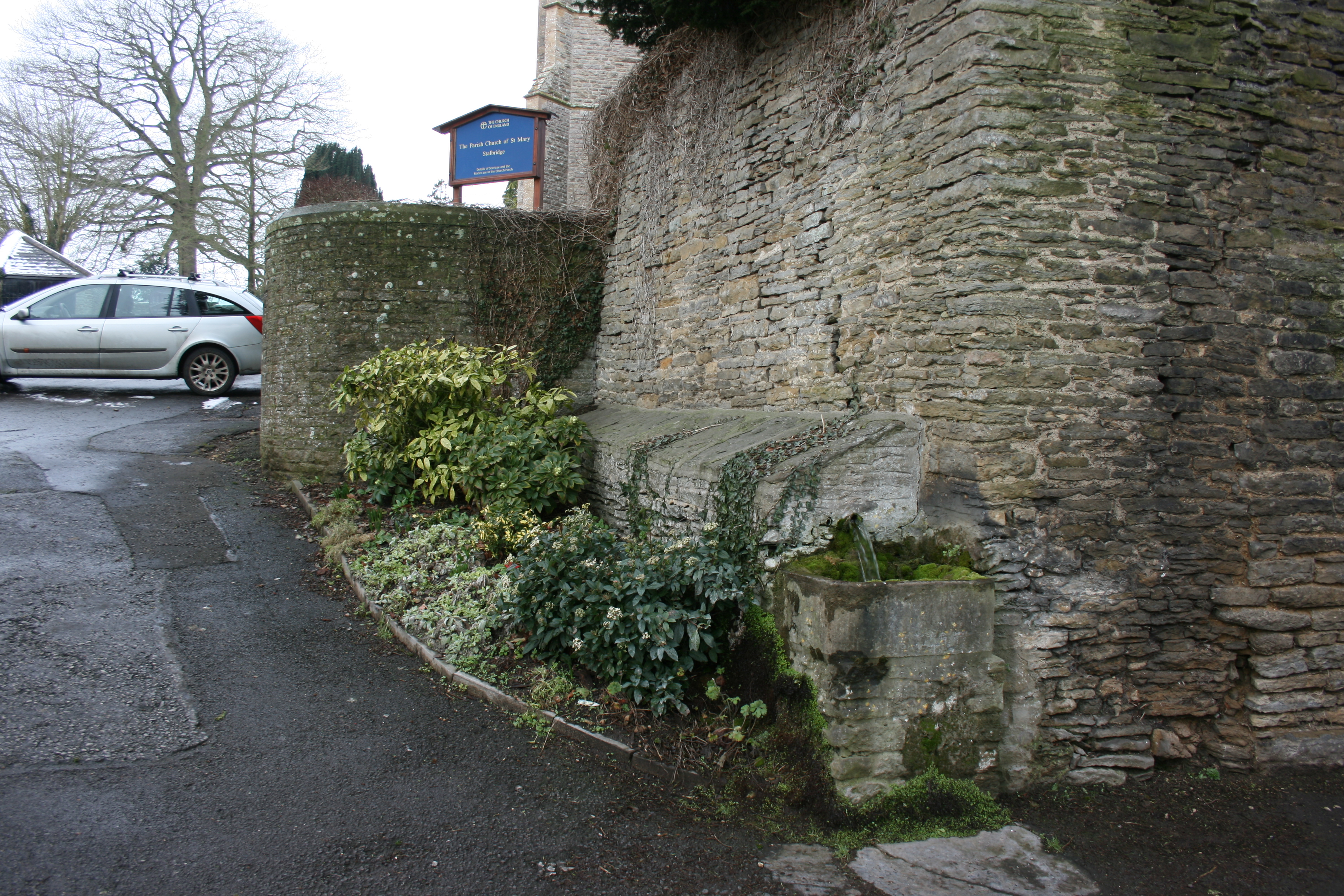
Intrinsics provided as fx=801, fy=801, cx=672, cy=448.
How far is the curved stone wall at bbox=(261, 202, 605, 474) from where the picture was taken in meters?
7.89

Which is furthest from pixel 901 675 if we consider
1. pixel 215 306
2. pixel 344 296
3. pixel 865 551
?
pixel 215 306

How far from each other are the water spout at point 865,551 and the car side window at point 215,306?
34.9 ft

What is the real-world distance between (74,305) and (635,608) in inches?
440

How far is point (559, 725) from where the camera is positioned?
163 inches

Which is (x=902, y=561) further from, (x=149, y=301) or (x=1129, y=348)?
(x=149, y=301)

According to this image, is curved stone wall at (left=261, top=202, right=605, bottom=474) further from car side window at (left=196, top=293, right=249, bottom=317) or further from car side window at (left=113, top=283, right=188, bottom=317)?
car side window at (left=113, top=283, right=188, bottom=317)

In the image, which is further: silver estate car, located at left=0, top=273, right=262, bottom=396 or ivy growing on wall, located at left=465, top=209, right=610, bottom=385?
silver estate car, located at left=0, top=273, right=262, bottom=396

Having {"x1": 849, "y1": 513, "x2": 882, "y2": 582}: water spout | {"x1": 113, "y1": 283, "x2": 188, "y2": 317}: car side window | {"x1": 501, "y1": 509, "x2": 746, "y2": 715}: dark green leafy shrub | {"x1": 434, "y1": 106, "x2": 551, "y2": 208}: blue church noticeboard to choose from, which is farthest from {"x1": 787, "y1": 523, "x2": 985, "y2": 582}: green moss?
{"x1": 113, "y1": 283, "x2": 188, "y2": 317}: car side window

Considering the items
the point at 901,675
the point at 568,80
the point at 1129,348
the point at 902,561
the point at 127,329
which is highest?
the point at 568,80

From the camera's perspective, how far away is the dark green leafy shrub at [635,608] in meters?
4.24

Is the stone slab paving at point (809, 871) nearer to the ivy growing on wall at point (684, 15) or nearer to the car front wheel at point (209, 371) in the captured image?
the ivy growing on wall at point (684, 15)

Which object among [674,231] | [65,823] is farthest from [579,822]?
[674,231]

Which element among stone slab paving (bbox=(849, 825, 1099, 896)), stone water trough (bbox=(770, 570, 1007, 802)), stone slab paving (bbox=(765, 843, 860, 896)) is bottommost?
stone slab paving (bbox=(849, 825, 1099, 896))

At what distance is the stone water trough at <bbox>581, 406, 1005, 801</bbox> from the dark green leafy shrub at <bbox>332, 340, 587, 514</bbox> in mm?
2619
